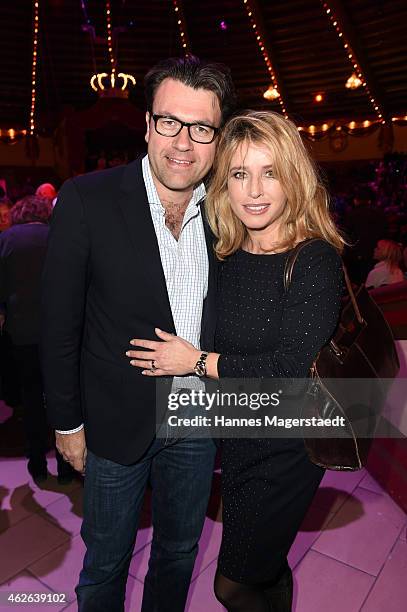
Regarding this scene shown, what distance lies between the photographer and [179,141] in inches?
61.3

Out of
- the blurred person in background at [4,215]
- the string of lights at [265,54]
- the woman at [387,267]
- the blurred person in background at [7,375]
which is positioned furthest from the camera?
the string of lights at [265,54]

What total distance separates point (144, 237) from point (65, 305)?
0.34m

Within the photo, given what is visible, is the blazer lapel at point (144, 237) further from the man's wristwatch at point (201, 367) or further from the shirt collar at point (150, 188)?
the man's wristwatch at point (201, 367)

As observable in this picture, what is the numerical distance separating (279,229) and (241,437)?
79cm

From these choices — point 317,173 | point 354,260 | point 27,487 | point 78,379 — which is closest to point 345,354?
point 317,173

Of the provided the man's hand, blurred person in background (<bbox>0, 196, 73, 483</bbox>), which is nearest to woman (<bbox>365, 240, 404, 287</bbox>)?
blurred person in background (<bbox>0, 196, 73, 483</bbox>)

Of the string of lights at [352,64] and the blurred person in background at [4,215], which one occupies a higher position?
the string of lights at [352,64]

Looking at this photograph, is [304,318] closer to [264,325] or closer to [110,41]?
[264,325]

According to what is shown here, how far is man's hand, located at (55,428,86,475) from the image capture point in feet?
5.34

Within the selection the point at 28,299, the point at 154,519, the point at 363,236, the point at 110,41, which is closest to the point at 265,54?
the point at 110,41

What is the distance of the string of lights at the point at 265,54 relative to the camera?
12.8 m

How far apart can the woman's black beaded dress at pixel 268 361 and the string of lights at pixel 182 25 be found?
13.9 metres

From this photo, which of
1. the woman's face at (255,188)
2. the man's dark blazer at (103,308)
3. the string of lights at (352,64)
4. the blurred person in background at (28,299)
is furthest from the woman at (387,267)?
the string of lights at (352,64)

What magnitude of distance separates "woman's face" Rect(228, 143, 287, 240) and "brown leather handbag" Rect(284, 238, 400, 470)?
18 cm
